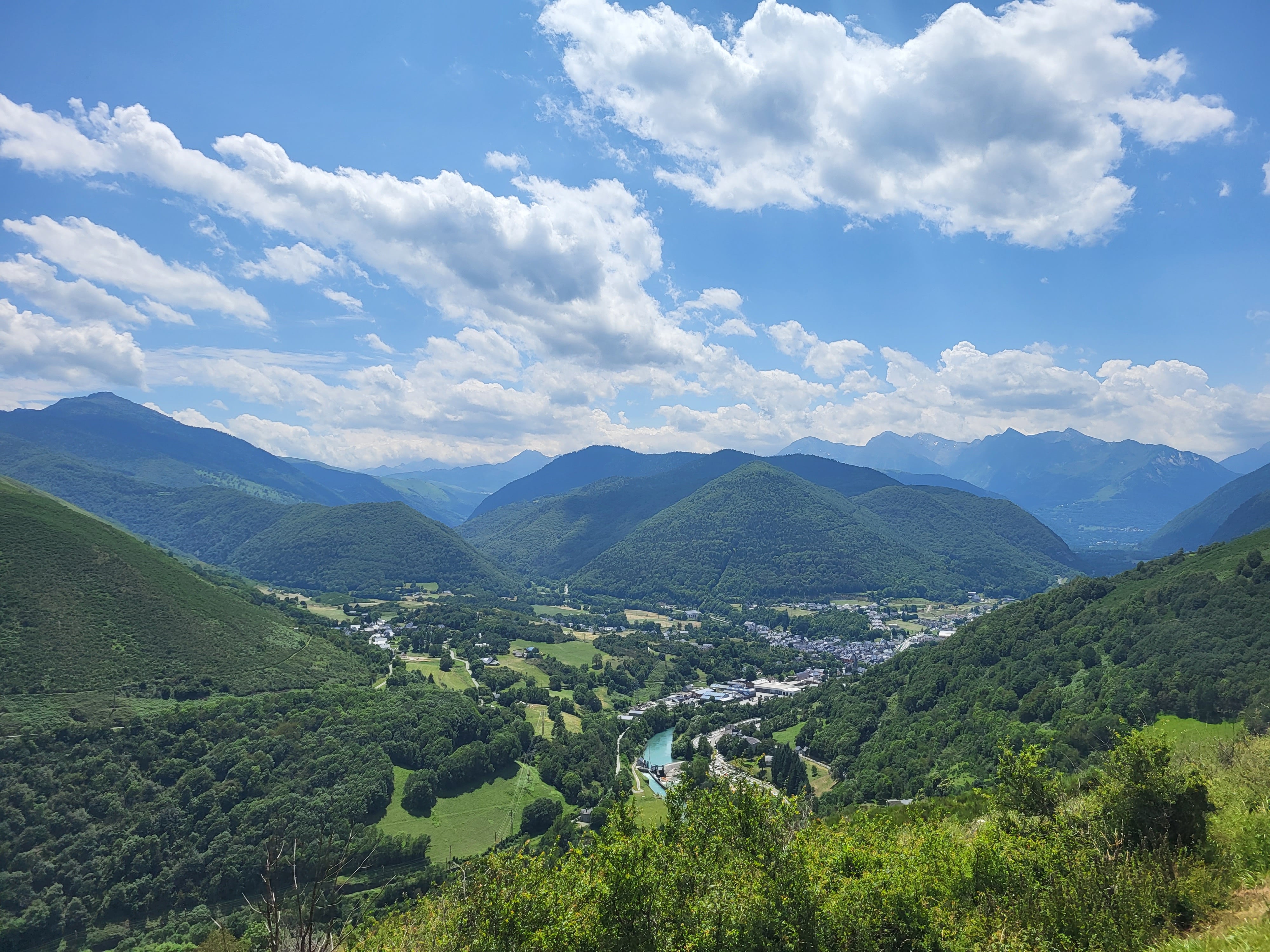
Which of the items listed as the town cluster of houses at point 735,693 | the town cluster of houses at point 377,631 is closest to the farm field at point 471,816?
the town cluster of houses at point 735,693

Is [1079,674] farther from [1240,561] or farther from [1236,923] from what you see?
[1236,923]

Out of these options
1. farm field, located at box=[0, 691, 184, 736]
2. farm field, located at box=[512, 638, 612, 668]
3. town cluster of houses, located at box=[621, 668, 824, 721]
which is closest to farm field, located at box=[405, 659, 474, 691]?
farm field, located at box=[512, 638, 612, 668]

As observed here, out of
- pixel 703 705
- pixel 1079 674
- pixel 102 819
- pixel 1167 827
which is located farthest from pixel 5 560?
pixel 1079 674

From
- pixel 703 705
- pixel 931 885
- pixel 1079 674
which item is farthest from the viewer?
pixel 703 705

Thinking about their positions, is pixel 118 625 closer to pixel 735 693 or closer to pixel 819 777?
pixel 819 777

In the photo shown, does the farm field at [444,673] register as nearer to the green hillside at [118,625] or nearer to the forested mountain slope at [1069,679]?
the green hillside at [118,625]

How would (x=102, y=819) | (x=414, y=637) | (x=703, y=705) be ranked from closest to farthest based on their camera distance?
(x=102, y=819) < (x=703, y=705) < (x=414, y=637)
